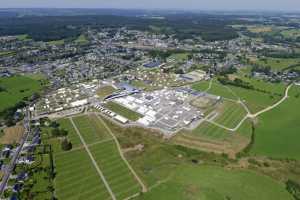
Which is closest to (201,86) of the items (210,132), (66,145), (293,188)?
(210,132)

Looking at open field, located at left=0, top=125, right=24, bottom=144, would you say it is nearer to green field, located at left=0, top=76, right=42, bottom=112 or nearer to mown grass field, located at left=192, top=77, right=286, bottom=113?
green field, located at left=0, top=76, right=42, bottom=112

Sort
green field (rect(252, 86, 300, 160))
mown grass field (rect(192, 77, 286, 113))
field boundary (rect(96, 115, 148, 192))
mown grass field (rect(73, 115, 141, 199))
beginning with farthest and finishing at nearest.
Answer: mown grass field (rect(192, 77, 286, 113)) → green field (rect(252, 86, 300, 160)) → field boundary (rect(96, 115, 148, 192)) → mown grass field (rect(73, 115, 141, 199))

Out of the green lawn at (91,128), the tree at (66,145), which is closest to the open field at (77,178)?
the tree at (66,145)

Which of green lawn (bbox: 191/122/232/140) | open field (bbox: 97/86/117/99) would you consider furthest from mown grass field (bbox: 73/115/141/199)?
green lawn (bbox: 191/122/232/140)

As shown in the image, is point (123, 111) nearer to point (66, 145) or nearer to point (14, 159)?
point (66, 145)

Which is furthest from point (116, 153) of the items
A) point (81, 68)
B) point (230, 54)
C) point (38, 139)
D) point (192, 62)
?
point (230, 54)

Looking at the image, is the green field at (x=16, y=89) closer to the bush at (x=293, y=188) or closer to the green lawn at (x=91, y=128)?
the green lawn at (x=91, y=128)

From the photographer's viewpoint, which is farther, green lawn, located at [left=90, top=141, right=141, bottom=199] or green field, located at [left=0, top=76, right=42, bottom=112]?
green field, located at [left=0, top=76, right=42, bottom=112]
